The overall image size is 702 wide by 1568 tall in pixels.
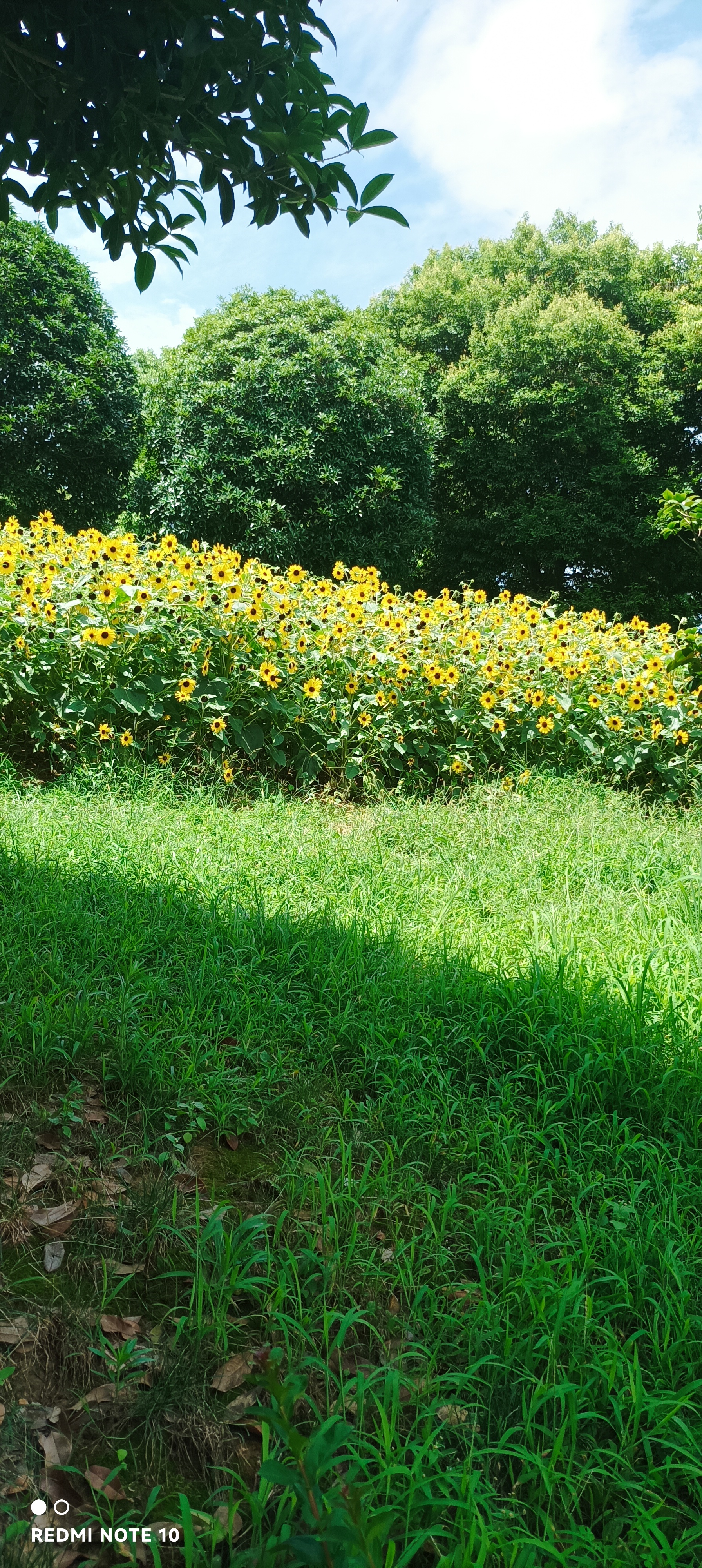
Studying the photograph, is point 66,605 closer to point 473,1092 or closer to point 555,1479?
point 473,1092

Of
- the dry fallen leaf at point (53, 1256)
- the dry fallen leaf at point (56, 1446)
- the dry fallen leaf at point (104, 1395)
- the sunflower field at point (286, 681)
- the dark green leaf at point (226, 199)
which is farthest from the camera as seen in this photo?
the sunflower field at point (286, 681)

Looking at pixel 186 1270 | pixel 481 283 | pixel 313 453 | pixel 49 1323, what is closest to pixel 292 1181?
pixel 186 1270

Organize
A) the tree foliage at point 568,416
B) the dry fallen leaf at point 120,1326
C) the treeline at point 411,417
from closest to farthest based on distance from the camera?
1. the dry fallen leaf at point 120,1326
2. the treeline at point 411,417
3. the tree foliage at point 568,416

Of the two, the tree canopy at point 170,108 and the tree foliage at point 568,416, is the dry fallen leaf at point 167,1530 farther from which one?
the tree foliage at point 568,416

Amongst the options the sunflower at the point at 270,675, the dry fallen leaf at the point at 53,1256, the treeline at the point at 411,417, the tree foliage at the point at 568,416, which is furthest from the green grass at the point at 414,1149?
the tree foliage at the point at 568,416

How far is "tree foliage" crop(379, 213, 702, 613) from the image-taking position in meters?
18.5

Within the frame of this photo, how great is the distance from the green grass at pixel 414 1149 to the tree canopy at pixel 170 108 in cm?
206

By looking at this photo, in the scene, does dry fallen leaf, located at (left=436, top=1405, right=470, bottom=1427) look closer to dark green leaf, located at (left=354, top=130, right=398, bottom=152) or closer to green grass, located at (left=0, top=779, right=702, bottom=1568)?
green grass, located at (left=0, top=779, right=702, bottom=1568)

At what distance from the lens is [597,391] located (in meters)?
18.6

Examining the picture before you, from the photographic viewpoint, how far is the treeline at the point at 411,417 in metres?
12.7

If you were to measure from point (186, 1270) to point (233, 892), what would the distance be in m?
1.71

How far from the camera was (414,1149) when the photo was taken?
206 centimetres

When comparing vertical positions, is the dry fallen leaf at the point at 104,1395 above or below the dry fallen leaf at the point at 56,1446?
above

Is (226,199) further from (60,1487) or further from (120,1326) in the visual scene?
(60,1487)
